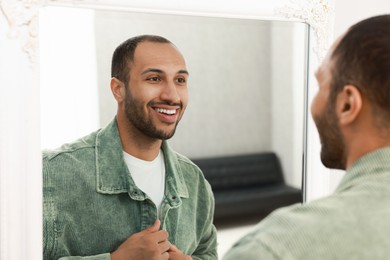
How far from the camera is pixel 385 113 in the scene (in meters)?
0.90

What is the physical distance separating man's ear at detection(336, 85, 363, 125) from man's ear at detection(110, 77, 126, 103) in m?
0.55

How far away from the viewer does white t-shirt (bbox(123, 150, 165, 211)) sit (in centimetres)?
132

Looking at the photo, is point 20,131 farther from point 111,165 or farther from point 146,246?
point 146,246

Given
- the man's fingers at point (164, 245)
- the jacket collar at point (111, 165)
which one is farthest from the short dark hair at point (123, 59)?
the man's fingers at point (164, 245)

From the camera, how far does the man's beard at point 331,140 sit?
983 millimetres

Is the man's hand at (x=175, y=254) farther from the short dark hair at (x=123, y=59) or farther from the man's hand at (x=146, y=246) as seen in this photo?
the short dark hair at (x=123, y=59)

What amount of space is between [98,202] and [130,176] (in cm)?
10

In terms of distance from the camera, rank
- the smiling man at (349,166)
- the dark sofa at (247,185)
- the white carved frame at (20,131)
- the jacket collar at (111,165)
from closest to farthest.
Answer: the smiling man at (349,166), the white carved frame at (20,131), the jacket collar at (111,165), the dark sofa at (247,185)

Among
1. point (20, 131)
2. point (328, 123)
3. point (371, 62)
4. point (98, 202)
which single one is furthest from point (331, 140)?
point (20, 131)

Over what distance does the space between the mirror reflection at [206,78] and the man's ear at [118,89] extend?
0.5 inches

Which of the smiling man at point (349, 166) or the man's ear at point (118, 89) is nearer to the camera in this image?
the smiling man at point (349, 166)

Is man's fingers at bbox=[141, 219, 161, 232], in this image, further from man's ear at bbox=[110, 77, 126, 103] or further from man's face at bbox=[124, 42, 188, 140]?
man's ear at bbox=[110, 77, 126, 103]

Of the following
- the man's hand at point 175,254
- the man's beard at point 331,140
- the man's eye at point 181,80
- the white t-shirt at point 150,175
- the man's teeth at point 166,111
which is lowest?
the man's hand at point 175,254

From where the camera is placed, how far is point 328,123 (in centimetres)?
100
